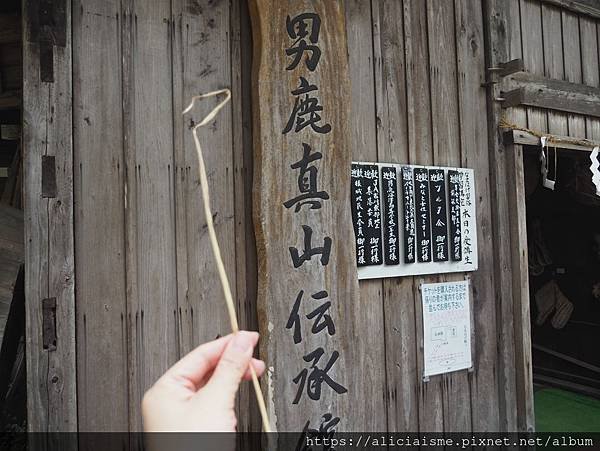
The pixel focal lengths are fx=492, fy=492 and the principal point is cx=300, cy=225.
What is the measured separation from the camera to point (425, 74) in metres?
3.11

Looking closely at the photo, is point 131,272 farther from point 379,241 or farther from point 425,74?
point 425,74

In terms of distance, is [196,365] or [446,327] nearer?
[196,365]

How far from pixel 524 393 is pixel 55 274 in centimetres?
296

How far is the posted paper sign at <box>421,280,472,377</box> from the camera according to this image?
2996mm

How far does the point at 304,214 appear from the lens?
7.91 ft

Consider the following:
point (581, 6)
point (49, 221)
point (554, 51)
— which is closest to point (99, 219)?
point (49, 221)

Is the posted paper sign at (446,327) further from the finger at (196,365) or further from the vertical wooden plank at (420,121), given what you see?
the finger at (196,365)

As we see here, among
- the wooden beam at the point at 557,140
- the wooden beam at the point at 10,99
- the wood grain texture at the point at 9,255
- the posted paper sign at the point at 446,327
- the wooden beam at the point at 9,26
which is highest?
the wooden beam at the point at 9,26

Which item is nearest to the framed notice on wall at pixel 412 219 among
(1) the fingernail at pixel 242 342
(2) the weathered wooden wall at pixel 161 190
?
(2) the weathered wooden wall at pixel 161 190

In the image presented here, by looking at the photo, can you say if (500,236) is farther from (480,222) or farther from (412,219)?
(412,219)

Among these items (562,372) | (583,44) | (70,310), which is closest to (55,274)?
(70,310)

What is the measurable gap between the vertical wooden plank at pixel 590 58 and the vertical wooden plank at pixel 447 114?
1412 mm

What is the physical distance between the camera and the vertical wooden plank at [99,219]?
209 centimetres

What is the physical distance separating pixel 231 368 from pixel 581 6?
4219 millimetres
